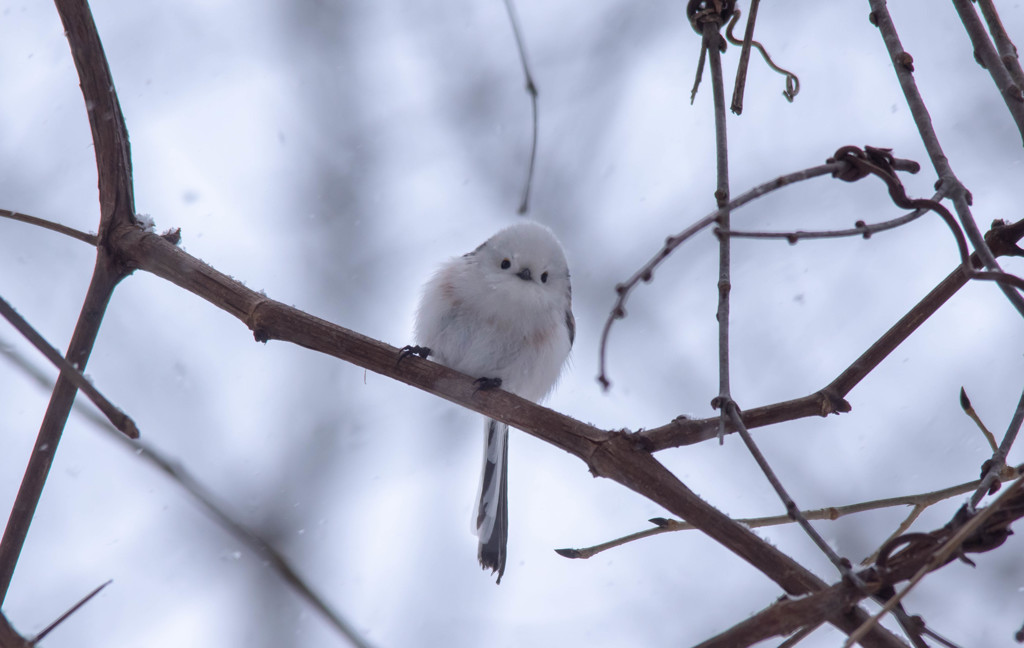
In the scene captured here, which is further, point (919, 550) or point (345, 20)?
point (345, 20)

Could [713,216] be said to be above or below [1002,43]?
below

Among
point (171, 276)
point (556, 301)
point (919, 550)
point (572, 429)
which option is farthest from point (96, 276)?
point (556, 301)

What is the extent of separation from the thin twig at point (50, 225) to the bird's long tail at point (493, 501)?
1.25 meters

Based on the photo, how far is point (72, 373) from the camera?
0.83 meters

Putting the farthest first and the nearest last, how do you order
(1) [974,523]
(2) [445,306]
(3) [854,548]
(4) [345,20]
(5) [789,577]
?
(4) [345,20] → (3) [854,548] → (2) [445,306] → (5) [789,577] → (1) [974,523]

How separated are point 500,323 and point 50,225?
1306 millimetres

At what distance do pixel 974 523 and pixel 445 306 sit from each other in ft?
5.97

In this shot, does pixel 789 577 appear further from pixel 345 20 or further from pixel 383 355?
pixel 345 20

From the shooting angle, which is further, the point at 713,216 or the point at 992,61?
the point at 992,61

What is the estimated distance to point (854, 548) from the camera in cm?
421

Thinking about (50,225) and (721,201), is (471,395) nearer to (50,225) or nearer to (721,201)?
(721,201)

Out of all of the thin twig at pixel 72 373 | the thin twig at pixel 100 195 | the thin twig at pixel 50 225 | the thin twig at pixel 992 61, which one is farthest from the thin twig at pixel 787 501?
the thin twig at pixel 50 225

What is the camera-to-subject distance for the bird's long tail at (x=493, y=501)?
2.37 m

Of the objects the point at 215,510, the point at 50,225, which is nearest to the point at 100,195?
the point at 50,225
